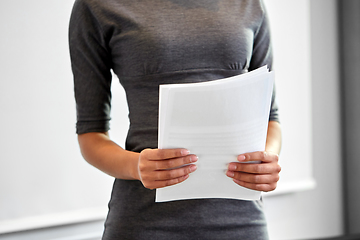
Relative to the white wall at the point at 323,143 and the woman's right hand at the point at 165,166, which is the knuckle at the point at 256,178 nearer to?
the woman's right hand at the point at 165,166

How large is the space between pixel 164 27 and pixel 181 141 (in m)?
0.26

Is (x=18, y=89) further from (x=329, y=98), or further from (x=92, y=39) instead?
(x=329, y=98)

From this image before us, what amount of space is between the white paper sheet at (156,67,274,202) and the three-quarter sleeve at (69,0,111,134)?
26 cm

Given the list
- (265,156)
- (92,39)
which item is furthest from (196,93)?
(92,39)

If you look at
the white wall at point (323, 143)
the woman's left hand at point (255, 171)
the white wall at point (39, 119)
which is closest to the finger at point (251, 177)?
the woman's left hand at point (255, 171)

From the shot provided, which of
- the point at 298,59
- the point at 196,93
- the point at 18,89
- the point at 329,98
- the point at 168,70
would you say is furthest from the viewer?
the point at 329,98

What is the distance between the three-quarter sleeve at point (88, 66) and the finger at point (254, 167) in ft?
1.05

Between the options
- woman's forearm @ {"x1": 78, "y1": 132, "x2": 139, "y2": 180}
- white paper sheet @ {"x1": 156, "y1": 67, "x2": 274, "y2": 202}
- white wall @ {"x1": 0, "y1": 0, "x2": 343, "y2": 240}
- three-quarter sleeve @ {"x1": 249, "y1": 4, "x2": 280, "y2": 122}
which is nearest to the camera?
white paper sheet @ {"x1": 156, "y1": 67, "x2": 274, "y2": 202}

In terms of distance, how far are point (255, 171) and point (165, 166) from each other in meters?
0.16

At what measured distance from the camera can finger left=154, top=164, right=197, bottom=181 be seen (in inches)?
20.8

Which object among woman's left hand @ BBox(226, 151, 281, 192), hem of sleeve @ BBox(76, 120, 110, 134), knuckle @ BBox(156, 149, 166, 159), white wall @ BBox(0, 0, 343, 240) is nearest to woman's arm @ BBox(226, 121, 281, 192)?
woman's left hand @ BBox(226, 151, 281, 192)

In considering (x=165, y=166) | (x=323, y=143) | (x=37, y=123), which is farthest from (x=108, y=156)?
(x=323, y=143)

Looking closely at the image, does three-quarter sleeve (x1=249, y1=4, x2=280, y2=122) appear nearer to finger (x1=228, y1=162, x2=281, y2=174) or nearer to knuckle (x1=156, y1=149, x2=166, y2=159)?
finger (x1=228, y1=162, x2=281, y2=174)

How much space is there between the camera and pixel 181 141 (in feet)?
1.68
